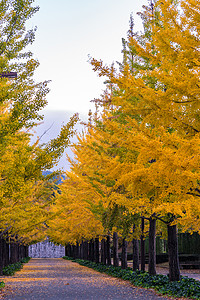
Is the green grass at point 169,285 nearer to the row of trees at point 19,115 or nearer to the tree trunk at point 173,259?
the tree trunk at point 173,259

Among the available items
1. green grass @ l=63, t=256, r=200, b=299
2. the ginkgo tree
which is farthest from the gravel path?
the ginkgo tree

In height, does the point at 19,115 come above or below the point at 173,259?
above

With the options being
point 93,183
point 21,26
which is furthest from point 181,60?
point 93,183

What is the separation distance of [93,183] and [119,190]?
3.02 m

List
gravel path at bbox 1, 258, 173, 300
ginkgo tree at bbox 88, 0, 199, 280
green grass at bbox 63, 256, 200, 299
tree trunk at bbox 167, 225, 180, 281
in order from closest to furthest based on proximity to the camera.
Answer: ginkgo tree at bbox 88, 0, 199, 280 < green grass at bbox 63, 256, 200, 299 < gravel path at bbox 1, 258, 173, 300 < tree trunk at bbox 167, 225, 180, 281

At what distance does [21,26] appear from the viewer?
35.6 ft

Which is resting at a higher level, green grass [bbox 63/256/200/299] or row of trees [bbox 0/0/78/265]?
row of trees [bbox 0/0/78/265]

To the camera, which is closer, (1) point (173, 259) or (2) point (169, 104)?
(2) point (169, 104)

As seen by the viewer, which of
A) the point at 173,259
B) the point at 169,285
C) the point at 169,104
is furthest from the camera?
the point at 173,259

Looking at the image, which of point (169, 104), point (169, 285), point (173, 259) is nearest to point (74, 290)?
point (169, 285)

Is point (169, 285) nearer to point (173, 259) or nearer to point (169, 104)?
point (173, 259)

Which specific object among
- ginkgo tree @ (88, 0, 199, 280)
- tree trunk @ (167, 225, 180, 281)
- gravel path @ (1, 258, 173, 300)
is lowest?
gravel path @ (1, 258, 173, 300)

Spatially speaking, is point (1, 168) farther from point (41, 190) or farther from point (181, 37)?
point (41, 190)

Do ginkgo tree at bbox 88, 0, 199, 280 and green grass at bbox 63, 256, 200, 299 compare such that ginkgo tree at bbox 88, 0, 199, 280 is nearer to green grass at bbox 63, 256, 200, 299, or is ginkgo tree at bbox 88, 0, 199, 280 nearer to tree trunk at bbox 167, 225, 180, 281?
green grass at bbox 63, 256, 200, 299
